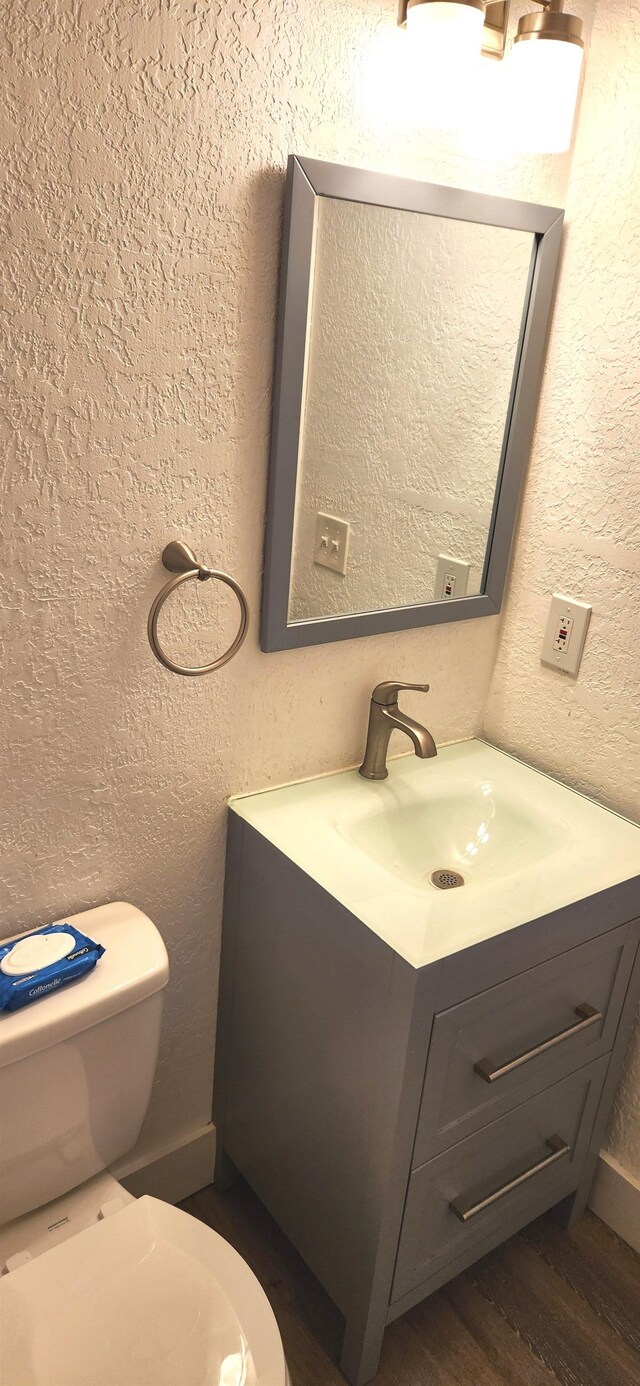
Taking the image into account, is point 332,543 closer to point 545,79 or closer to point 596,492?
point 596,492

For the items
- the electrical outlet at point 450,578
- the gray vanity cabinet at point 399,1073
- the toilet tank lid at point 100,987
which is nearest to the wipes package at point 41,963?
the toilet tank lid at point 100,987

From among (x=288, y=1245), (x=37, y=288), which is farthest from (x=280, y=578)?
(x=288, y=1245)

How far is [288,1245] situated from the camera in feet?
5.09

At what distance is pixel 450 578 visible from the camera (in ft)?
5.11

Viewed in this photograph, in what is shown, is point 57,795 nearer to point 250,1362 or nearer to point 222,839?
point 222,839

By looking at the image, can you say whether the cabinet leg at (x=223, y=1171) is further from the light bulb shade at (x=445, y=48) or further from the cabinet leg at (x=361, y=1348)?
the light bulb shade at (x=445, y=48)

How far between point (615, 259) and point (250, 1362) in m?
1.50

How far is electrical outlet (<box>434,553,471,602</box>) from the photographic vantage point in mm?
1539

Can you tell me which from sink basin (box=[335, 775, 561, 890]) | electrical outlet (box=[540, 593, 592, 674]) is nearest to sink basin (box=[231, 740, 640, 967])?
sink basin (box=[335, 775, 561, 890])

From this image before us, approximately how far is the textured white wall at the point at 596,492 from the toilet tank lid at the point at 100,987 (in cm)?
78

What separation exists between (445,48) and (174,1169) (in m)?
1.72

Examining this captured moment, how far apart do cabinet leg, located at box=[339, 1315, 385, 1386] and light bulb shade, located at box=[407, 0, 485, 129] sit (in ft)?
5.37

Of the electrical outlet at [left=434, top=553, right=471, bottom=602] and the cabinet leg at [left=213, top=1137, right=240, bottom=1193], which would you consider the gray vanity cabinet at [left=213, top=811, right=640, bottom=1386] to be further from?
the electrical outlet at [left=434, top=553, right=471, bottom=602]

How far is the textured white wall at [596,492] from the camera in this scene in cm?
134
